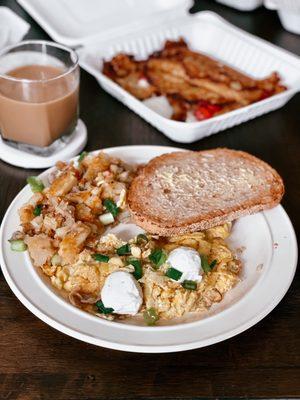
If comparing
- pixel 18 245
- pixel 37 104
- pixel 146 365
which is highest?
pixel 37 104

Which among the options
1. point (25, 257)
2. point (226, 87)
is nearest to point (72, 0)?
point (226, 87)

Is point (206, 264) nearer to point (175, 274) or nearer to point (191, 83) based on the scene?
point (175, 274)

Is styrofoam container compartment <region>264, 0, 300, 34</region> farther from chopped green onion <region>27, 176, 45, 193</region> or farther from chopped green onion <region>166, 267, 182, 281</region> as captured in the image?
chopped green onion <region>166, 267, 182, 281</region>

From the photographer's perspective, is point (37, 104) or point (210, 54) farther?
point (210, 54)

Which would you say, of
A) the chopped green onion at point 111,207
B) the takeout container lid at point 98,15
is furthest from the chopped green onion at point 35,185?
the takeout container lid at point 98,15

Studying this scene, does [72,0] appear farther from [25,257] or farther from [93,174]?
[25,257]

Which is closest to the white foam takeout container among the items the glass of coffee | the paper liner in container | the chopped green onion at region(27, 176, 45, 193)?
the paper liner in container

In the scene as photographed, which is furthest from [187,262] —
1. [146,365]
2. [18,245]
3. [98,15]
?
[98,15]
